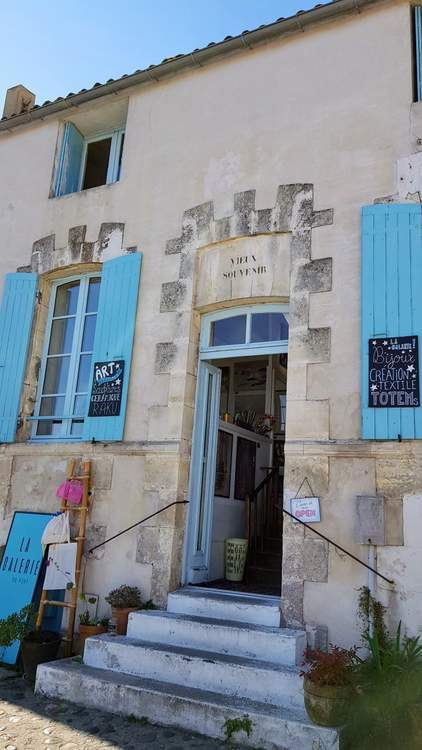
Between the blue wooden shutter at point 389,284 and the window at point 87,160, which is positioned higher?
the window at point 87,160

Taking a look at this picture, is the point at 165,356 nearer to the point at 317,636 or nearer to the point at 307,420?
the point at 307,420

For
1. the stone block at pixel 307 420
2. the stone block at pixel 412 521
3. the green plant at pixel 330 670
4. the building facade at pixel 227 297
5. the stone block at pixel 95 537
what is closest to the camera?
the green plant at pixel 330 670

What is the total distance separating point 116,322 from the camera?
6.08 m

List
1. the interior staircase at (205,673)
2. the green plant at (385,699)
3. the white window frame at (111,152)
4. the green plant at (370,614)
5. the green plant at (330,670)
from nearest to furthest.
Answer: the green plant at (385,699) → the green plant at (330,670) → the interior staircase at (205,673) → the green plant at (370,614) → the white window frame at (111,152)

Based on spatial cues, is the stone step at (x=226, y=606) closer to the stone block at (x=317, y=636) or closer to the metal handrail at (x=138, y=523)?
the stone block at (x=317, y=636)

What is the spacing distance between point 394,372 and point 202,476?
2.13 metres

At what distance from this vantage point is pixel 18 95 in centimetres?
802

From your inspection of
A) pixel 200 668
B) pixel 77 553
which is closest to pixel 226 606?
pixel 200 668

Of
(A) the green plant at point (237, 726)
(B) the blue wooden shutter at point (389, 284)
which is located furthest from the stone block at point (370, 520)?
(A) the green plant at point (237, 726)

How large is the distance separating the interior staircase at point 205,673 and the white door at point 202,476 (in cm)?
47

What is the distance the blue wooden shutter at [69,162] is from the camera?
23.9 ft

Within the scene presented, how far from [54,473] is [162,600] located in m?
1.78

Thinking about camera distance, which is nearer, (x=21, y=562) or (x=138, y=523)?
(x=138, y=523)

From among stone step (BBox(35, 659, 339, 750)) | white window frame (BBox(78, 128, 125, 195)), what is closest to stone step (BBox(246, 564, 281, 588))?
stone step (BBox(35, 659, 339, 750))
